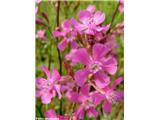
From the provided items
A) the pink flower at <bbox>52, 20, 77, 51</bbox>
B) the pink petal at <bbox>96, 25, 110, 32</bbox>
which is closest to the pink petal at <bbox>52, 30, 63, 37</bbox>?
the pink flower at <bbox>52, 20, 77, 51</bbox>

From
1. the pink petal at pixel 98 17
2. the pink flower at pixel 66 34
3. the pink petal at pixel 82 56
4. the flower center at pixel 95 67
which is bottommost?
the flower center at pixel 95 67

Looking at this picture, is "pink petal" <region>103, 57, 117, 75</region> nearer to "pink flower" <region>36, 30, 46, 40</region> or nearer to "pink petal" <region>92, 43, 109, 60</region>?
"pink petal" <region>92, 43, 109, 60</region>

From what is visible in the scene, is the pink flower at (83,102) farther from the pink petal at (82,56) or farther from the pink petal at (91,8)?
the pink petal at (91,8)

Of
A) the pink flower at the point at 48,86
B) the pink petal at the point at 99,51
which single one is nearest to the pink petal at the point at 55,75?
the pink flower at the point at 48,86

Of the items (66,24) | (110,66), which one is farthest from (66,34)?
(110,66)
